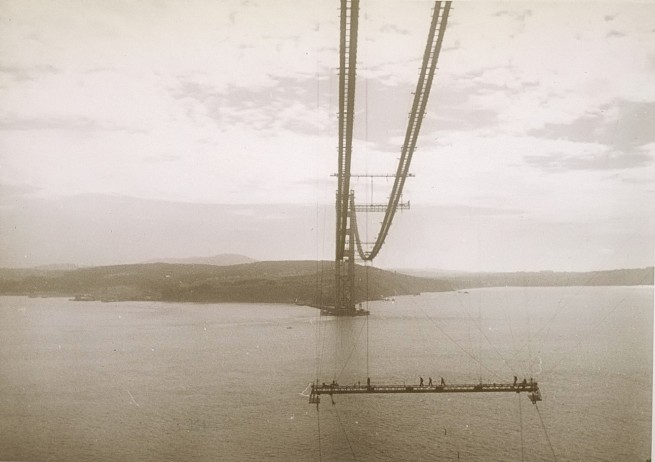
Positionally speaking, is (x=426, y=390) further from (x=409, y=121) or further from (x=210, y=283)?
(x=210, y=283)

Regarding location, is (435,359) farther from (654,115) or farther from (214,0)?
(214,0)

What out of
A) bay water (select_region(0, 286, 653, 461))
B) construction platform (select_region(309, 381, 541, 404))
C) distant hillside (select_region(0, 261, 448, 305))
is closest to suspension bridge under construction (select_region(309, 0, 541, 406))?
construction platform (select_region(309, 381, 541, 404))

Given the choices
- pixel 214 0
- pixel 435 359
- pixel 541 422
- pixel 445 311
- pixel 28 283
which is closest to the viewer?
pixel 214 0

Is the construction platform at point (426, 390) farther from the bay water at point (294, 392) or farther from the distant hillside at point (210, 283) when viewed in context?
the distant hillside at point (210, 283)

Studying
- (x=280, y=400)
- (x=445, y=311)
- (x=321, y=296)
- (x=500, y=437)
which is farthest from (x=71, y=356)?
(x=445, y=311)

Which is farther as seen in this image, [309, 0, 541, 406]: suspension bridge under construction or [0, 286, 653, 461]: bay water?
[0, 286, 653, 461]: bay water

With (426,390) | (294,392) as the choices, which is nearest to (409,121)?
(426,390)

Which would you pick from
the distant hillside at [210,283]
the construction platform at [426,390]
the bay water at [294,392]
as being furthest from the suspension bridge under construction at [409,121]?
the distant hillside at [210,283]

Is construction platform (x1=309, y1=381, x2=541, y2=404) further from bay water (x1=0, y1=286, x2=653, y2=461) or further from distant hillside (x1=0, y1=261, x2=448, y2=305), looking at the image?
distant hillside (x1=0, y1=261, x2=448, y2=305)
